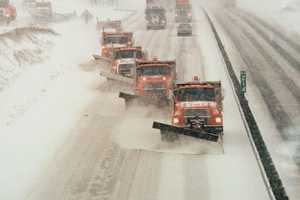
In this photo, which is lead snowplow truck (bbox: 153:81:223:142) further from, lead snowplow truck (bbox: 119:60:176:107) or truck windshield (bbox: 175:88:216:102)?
lead snowplow truck (bbox: 119:60:176:107)

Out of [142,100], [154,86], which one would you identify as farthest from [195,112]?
[154,86]

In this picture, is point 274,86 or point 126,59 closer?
point 274,86

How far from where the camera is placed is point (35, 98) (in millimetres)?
33719

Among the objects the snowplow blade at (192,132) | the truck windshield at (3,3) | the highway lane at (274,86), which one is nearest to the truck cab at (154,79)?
the highway lane at (274,86)

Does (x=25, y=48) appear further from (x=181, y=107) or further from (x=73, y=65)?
(x=181, y=107)

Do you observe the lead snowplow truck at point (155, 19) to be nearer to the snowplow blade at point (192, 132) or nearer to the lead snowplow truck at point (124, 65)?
the lead snowplow truck at point (124, 65)

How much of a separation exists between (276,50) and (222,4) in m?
62.9

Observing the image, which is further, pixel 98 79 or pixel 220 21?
pixel 220 21

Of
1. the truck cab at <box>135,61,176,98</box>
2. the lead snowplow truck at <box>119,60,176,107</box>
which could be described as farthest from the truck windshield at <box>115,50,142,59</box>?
the truck cab at <box>135,61,176,98</box>

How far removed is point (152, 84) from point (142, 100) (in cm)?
116

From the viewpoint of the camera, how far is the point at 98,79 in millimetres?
39031

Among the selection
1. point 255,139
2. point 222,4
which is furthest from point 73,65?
point 222,4

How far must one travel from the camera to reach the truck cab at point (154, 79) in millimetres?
30748

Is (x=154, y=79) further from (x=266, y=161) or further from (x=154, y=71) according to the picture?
(x=266, y=161)
